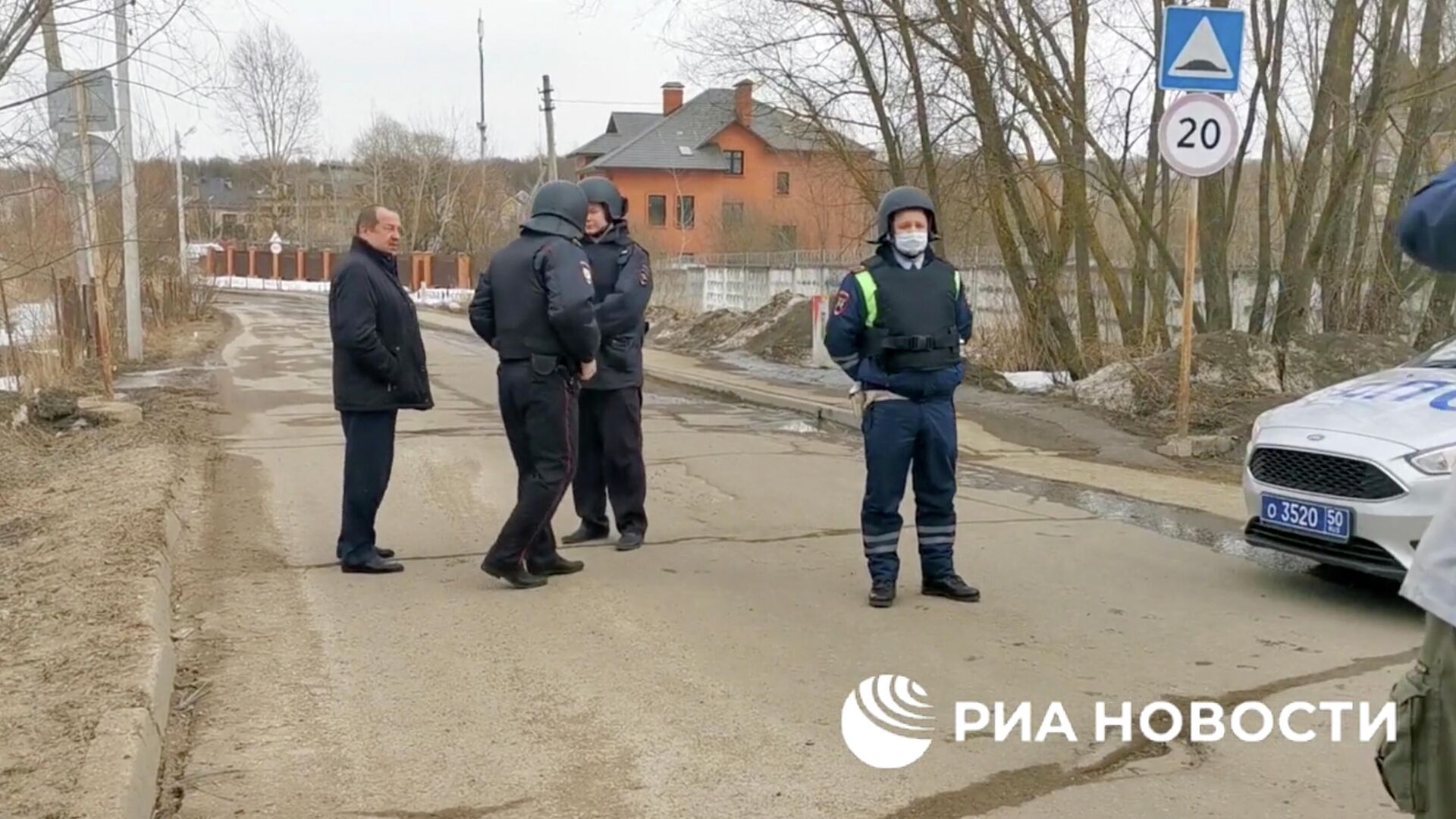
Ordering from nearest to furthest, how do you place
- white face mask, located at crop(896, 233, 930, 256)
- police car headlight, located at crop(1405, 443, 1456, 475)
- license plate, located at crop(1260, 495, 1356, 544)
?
police car headlight, located at crop(1405, 443, 1456, 475) < license plate, located at crop(1260, 495, 1356, 544) < white face mask, located at crop(896, 233, 930, 256)

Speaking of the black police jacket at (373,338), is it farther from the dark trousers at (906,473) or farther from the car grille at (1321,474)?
the car grille at (1321,474)

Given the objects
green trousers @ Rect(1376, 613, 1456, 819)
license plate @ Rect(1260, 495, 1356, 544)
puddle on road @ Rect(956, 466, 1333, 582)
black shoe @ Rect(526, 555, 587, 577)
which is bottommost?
puddle on road @ Rect(956, 466, 1333, 582)

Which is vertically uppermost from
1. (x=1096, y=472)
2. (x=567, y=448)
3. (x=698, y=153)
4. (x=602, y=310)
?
(x=698, y=153)

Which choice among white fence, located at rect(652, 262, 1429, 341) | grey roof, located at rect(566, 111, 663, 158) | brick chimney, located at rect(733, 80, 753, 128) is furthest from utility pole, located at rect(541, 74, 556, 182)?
grey roof, located at rect(566, 111, 663, 158)

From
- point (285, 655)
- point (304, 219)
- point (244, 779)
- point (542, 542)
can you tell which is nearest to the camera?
point (244, 779)

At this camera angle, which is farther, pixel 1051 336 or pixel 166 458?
pixel 1051 336

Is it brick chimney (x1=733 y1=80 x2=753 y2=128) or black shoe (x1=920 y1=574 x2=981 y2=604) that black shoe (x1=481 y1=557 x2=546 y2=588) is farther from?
brick chimney (x1=733 y1=80 x2=753 y2=128)

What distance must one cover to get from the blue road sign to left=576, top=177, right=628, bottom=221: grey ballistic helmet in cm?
464

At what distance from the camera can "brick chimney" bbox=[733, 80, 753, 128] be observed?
18469mm

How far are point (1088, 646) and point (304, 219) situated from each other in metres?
82.9

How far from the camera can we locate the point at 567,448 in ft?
21.7

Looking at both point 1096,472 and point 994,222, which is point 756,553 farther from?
point 994,222

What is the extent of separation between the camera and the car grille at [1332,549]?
233 inches

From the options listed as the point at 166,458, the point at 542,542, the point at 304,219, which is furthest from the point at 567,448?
the point at 304,219
